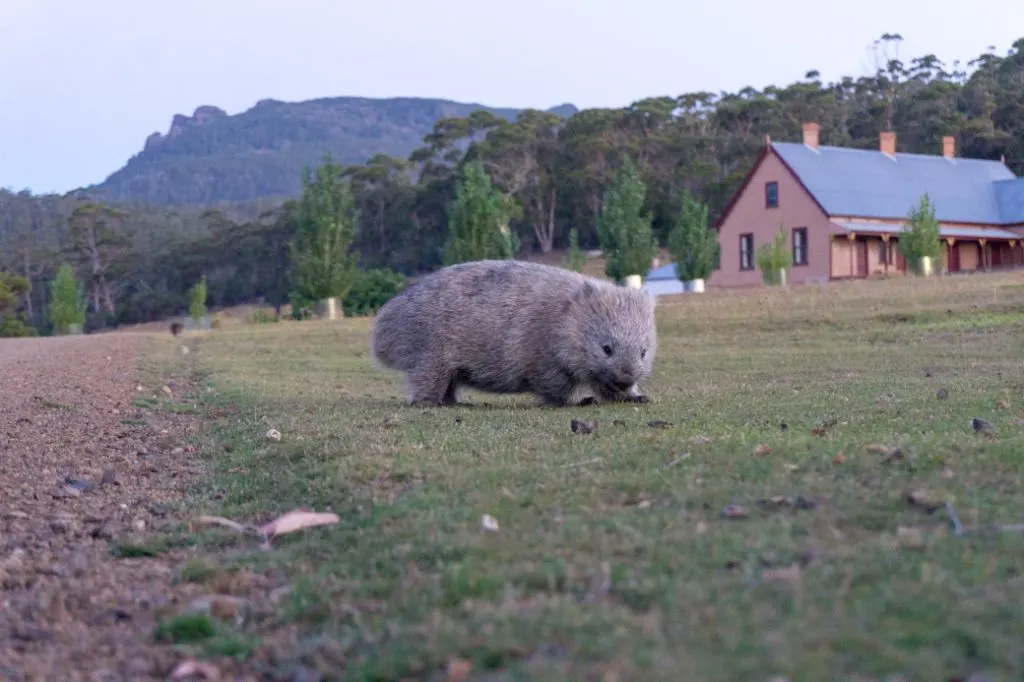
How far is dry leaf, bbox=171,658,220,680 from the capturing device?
2939mm

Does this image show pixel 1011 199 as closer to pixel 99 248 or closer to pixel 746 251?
pixel 746 251

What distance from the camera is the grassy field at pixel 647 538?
262 centimetres

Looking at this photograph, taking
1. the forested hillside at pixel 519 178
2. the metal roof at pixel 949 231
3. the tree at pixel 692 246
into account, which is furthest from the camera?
the forested hillside at pixel 519 178

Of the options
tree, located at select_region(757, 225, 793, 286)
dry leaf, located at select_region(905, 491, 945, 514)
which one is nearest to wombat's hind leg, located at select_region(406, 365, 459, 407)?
dry leaf, located at select_region(905, 491, 945, 514)

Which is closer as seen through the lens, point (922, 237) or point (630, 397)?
point (630, 397)

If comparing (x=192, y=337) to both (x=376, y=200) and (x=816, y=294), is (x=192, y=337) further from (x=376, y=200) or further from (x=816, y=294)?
(x=376, y=200)

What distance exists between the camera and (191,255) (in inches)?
2542

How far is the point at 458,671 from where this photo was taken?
262cm


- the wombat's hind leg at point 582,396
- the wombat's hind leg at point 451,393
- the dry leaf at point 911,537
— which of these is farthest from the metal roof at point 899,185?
the dry leaf at point 911,537

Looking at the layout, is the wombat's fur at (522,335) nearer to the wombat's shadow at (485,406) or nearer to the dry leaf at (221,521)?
the wombat's shadow at (485,406)

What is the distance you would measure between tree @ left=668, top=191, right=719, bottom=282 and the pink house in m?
3.34

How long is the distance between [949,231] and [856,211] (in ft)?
11.0

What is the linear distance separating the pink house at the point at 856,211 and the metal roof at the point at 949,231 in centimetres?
4

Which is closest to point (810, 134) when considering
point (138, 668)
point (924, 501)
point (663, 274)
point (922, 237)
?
point (663, 274)
